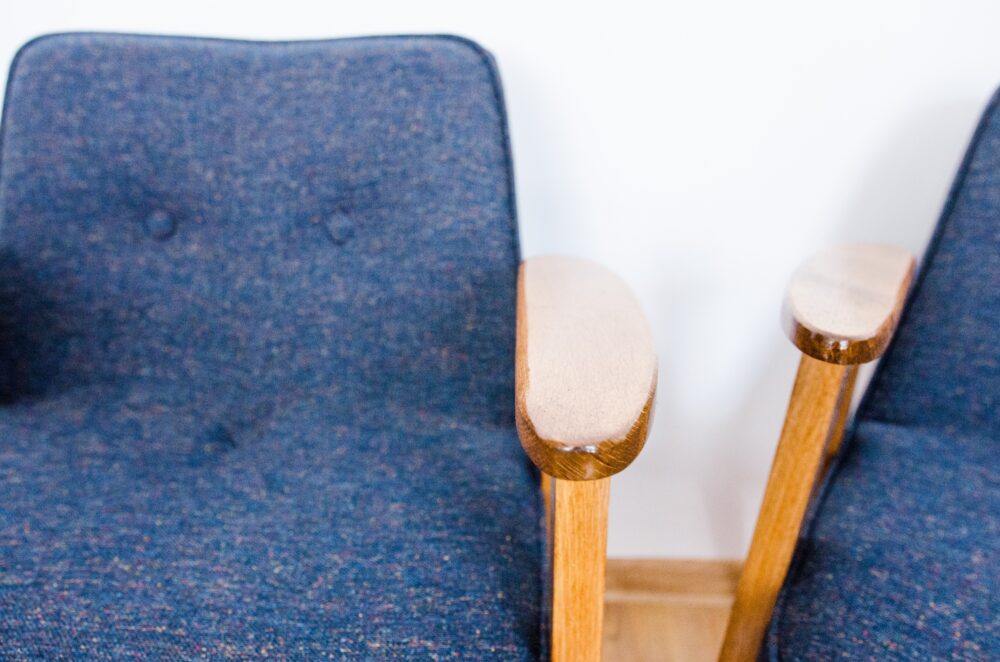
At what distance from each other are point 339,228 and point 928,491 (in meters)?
0.60

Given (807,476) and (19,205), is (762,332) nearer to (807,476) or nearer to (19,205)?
(807,476)

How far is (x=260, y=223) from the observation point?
28.4 inches

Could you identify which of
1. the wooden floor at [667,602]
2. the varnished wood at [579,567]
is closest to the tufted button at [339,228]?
the varnished wood at [579,567]

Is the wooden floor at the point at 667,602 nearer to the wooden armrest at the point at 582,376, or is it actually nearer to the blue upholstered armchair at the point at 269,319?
the blue upholstered armchair at the point at 269,319

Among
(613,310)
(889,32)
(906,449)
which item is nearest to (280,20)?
(613,310)

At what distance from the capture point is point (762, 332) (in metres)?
0.92

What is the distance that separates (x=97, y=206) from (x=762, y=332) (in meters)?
0.81

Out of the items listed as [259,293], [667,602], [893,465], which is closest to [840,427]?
[893,465]

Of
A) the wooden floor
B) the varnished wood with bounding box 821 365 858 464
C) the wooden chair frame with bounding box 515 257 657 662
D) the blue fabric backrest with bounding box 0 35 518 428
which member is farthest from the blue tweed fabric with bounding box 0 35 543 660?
the wooden floor

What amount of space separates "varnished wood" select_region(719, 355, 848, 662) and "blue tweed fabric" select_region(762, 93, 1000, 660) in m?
0.03

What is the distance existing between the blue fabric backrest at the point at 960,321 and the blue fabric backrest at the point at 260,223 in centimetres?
40

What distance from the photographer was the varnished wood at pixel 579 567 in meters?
0.41

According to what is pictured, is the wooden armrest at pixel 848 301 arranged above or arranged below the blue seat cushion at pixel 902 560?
above

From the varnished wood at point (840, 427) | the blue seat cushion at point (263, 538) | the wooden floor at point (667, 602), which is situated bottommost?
the wooden floor at point (667, 602)
